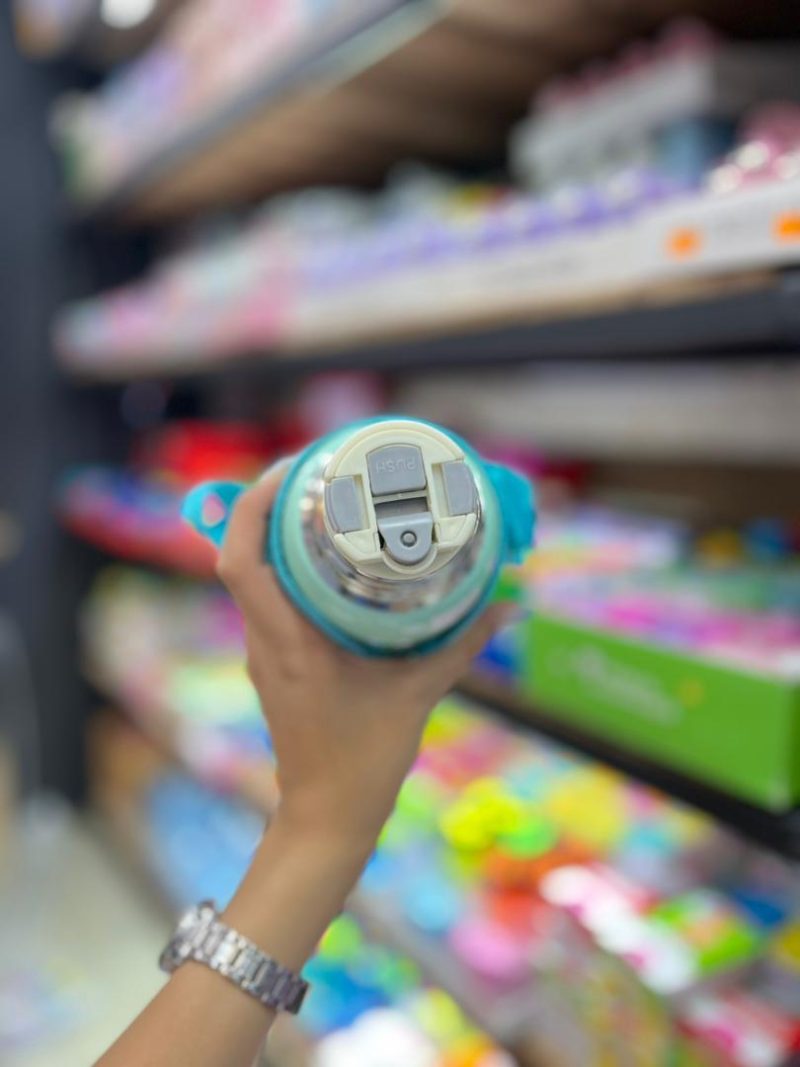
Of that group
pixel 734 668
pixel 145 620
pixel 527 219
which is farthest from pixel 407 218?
pixel 145 620

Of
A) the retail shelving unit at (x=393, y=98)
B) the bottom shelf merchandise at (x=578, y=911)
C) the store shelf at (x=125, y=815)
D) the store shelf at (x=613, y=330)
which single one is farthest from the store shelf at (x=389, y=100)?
the store shelf at (x=125, y=815)

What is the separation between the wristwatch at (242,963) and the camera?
52 centimetres

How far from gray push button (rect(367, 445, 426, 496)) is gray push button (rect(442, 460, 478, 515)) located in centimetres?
1

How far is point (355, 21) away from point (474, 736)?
1153 millimetres

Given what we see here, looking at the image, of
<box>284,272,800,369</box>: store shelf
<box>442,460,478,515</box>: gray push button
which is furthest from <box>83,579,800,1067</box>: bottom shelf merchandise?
<box>442,460,478,515</box>: gray push button

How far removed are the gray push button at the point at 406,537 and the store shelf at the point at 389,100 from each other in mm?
927

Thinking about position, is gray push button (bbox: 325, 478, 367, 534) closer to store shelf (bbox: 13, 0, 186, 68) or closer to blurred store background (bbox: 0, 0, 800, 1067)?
blurred store background (bbox: 0, 0, 800, 1067)

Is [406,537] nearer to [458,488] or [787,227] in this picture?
[458,488]

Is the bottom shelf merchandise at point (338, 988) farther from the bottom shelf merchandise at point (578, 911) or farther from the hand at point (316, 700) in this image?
the hand at point (316, 700)

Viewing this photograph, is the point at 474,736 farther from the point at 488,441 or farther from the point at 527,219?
the point at 527,219

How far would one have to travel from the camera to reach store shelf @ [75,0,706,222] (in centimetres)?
121

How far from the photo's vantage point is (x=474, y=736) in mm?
1714

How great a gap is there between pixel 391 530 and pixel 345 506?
0.08 ft

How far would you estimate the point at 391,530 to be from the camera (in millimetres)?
442
